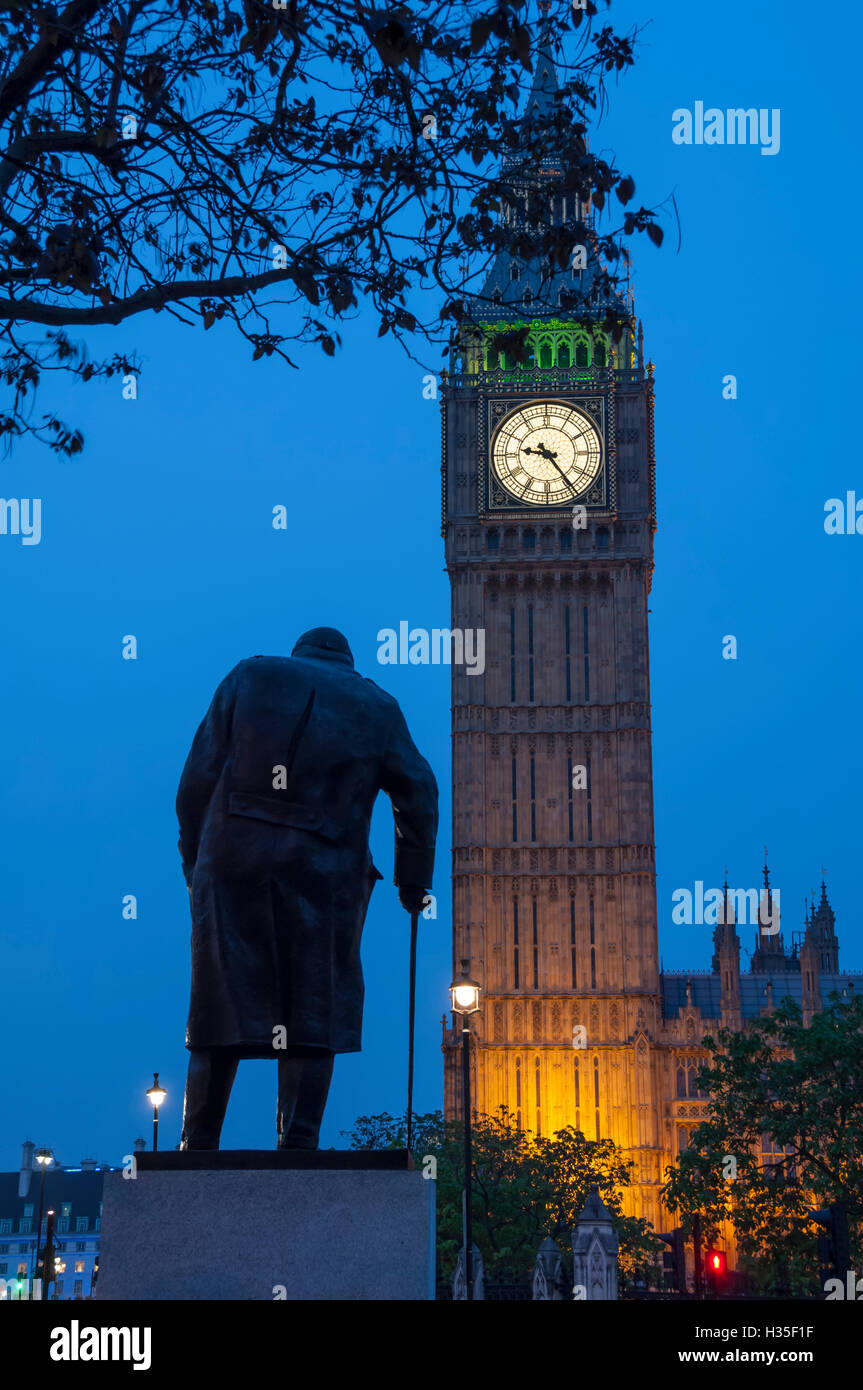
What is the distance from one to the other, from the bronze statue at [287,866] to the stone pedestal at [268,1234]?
36 centimetres

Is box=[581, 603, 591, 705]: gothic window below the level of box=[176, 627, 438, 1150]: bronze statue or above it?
above

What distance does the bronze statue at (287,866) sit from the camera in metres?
8.32

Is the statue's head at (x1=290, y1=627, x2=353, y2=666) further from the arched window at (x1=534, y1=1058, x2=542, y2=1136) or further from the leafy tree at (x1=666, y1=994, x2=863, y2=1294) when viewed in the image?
the arched window at (x1=534, y1=1058, x2=542, y2=1136)

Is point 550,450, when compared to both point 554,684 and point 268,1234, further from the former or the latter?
point 268,1234

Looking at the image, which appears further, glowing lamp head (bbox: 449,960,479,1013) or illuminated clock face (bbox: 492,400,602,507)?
illuminated clock face (bbox: 492,400,602,507)

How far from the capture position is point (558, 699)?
6694 centimetres

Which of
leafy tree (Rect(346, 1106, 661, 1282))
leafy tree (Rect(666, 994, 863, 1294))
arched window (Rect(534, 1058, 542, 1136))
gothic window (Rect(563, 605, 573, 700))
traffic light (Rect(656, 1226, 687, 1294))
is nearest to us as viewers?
leafy tree (Rect(666, 994, 863, 1294))

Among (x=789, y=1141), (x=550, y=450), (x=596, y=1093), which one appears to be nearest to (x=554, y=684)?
(x=550, y=450)

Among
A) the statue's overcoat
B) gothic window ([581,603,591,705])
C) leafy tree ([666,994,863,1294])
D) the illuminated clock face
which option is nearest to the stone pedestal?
the statue's overcoat

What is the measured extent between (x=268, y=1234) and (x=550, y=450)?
61.0 meters

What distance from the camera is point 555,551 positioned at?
2640 inches

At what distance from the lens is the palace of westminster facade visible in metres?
64.4

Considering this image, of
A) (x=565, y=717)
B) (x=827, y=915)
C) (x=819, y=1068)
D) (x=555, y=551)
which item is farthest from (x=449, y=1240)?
(x=827, y=915)
